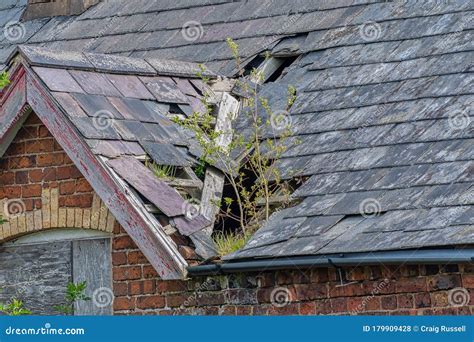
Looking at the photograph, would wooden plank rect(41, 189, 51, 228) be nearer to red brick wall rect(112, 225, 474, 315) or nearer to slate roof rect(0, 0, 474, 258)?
red brick wall rect(112, 225, 474, 315)

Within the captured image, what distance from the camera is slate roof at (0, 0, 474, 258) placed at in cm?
1008

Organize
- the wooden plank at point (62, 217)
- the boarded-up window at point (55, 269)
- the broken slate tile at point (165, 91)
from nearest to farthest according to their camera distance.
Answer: the boarded-up window at point (55, 269)
the wooden plank at point (62, 217)
the broken slate tile at point (165, 91)

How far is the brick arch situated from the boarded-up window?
0.14m

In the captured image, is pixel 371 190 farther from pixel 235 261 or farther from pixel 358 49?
pixel 358 49

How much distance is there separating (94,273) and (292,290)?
1.85 m

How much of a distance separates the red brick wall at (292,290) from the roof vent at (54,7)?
4906 mm

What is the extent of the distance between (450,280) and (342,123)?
215 cm

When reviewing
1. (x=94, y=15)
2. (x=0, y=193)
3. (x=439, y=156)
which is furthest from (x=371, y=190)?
(x=94, y=15)

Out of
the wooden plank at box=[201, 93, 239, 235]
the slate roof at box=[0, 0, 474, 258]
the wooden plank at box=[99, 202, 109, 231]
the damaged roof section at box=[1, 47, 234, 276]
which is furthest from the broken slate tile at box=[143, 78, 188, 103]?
the wooden plank at box=[99, 202, 109, 231]

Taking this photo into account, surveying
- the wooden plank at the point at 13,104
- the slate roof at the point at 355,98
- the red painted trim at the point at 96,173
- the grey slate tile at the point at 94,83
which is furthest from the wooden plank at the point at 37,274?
the slate roof at the point at 355,98

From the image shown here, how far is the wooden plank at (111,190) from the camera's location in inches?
417

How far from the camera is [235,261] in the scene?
10.4m

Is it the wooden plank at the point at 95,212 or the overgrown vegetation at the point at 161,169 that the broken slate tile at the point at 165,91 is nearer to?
the overgrown vegetation at the point at 161,169

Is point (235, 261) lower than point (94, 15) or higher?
lower
